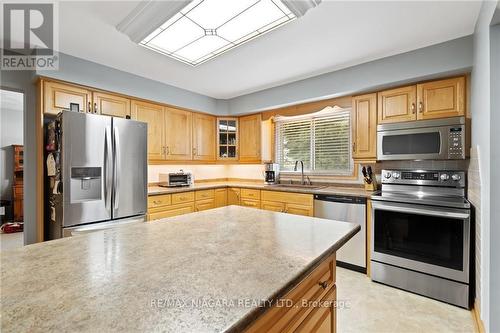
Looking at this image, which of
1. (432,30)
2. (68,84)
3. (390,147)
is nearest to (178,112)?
(68,84)

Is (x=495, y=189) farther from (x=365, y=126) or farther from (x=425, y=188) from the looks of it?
(x=365, y=126)

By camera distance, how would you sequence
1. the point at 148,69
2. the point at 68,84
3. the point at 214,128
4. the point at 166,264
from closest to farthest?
the point at 166,264, the point at 68,84, the point at 148,69, the point at 214,128

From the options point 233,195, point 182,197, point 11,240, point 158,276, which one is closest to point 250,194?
point 233,195

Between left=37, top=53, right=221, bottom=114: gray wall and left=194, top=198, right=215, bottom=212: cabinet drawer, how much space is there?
59.3 inches

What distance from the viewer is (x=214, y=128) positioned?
4.39m

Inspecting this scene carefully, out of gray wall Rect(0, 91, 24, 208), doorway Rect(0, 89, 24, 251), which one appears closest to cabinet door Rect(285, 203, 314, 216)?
doorway Rect(0, 89, 24, 251)

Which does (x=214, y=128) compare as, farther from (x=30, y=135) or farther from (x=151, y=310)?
(x=151, y=310)

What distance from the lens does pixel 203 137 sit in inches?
165

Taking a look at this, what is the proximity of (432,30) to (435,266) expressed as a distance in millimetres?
2143

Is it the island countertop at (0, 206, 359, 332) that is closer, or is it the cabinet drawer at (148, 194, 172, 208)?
the island countertop at (0, 206, 359, 332)

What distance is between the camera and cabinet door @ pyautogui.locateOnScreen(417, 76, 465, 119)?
240 cm

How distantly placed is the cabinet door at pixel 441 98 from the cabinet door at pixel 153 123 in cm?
326

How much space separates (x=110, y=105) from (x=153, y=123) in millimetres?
601

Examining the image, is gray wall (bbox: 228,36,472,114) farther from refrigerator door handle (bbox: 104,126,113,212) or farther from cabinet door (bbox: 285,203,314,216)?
refrigerator door handle (bbox: 104,126,113,212)
